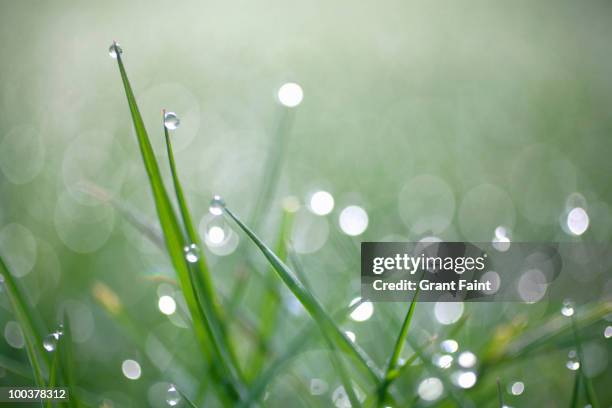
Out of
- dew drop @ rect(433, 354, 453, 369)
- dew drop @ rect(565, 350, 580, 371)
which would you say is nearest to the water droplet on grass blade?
dew drop @ rect(433, 354, 453, 369)

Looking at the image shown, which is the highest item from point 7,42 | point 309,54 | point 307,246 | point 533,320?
point 309,54

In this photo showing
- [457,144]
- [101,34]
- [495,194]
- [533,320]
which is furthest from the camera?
[101,34]

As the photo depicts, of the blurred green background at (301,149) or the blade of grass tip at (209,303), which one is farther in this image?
the blurred green background at (301,149)

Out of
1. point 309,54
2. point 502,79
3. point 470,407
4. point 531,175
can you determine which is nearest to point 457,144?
point 531,175

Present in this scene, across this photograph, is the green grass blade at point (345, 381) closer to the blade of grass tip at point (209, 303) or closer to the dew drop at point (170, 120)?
the blade of grass tip at point (209, 303)

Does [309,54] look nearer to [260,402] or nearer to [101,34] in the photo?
[101,34]

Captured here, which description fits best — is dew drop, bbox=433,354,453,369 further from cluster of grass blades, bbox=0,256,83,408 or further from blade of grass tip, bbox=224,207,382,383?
cluster of grass blades, bbox=0,256,83,408

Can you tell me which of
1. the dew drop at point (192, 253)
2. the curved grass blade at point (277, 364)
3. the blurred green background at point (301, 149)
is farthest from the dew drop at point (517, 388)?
the dew drop at point (192, 253)
